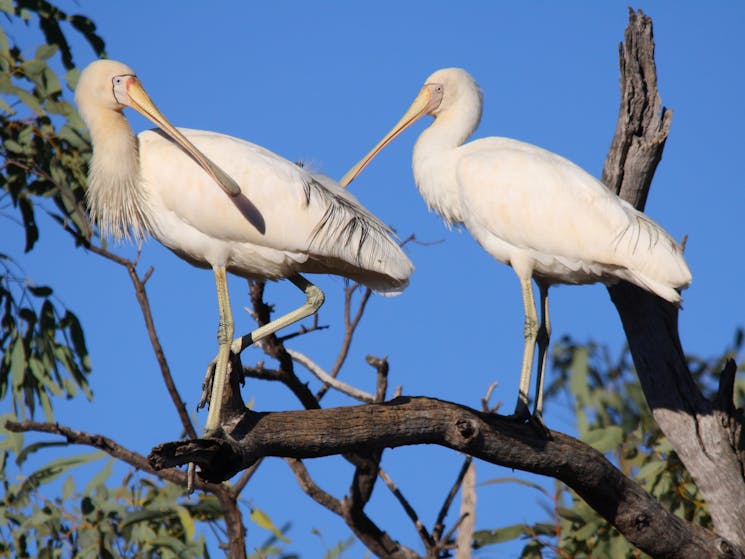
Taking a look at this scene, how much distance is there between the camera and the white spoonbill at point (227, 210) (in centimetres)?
571

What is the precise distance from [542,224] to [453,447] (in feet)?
4.93

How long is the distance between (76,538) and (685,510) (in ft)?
12.2

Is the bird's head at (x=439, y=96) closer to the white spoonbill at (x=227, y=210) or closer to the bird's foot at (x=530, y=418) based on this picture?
the white spoonbill at (x=227, y=210)

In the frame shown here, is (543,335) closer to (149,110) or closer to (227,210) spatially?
(227,210)

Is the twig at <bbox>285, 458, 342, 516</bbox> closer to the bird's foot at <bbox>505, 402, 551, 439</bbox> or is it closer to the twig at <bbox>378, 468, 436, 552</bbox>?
the twig at <bbox>378, 468, 436, 552</bbox>

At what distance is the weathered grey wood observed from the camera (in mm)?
6820

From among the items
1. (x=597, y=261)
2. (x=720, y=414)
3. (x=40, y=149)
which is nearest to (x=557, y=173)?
(x=597, y=261)

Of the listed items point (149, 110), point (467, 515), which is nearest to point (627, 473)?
point (467, 515)

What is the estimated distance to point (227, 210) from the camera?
570 centimetres

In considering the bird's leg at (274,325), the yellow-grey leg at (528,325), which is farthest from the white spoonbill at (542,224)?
the bird's leg at (274,325)

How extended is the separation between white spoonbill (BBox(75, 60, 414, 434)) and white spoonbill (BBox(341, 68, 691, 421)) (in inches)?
30.8

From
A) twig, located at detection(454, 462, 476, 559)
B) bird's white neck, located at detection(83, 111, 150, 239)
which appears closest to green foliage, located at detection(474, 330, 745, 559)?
twig, located at detection(454, 462, 476, 559)

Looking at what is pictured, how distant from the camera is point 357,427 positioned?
5082 mm

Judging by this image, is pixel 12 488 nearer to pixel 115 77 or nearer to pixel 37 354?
pixel 37 354
